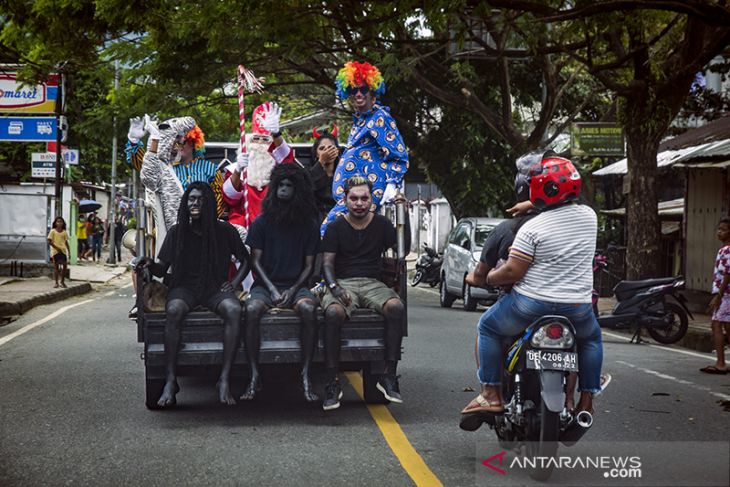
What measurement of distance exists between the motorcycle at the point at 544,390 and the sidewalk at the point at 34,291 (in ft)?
42.3

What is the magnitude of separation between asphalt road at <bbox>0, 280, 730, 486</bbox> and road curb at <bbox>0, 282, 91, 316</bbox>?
5259 mm

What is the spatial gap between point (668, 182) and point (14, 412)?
26628mm

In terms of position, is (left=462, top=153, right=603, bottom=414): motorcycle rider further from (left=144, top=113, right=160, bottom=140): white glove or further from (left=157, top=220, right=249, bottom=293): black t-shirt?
(left=144, top=113, right=160, bottom=140): white glove

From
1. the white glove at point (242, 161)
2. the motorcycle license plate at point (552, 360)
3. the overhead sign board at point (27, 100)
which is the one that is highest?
the overhead sign board at point (27, 100)

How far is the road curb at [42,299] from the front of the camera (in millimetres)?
17078

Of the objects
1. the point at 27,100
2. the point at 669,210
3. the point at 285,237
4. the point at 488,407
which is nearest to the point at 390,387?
the point at 285,237

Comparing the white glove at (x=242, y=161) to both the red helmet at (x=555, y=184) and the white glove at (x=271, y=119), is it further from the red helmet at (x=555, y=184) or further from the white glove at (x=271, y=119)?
the red helmet at (x=555, y=184)

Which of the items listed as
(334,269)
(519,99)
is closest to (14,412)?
(334,269)

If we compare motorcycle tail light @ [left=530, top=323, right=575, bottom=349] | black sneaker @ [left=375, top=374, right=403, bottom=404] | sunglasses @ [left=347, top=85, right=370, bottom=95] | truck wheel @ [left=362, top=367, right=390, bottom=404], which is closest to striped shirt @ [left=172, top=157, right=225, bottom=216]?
sunglasses @ [left=347, top=85, right=370, bottom=95]

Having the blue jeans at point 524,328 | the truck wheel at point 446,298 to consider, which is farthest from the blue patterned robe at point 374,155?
the truck wheel at point 446,298

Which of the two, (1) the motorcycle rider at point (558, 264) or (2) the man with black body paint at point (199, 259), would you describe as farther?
(2) the man with black body paint at point (199, 259)

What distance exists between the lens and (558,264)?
232 inches

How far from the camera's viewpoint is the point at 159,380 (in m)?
7.67

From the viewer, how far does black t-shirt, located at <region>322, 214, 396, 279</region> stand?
321 inches
